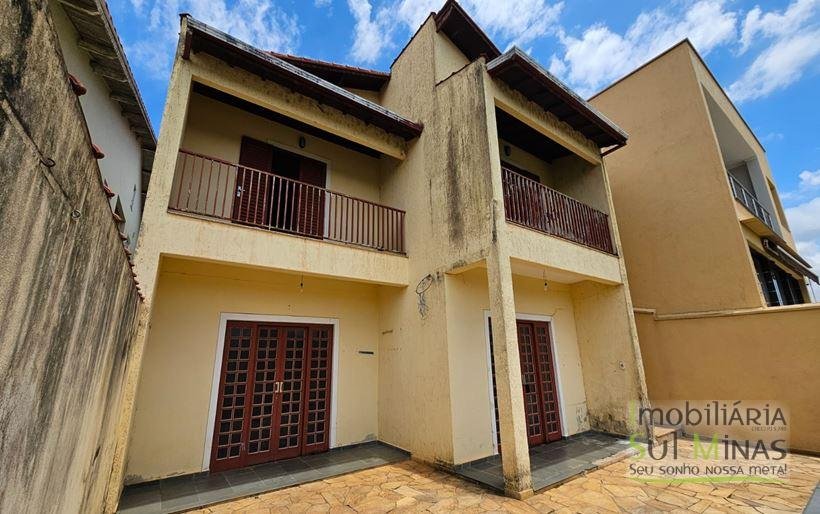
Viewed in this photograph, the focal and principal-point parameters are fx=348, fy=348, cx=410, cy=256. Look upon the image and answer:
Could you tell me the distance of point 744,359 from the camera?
7301 millimetres

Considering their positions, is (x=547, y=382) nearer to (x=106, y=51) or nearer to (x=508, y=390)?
(x=508, y=390)

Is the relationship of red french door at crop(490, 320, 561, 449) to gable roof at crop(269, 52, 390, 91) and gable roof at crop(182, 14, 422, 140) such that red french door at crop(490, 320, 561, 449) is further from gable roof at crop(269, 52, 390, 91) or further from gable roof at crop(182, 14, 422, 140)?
gable roof at crop(269, 52, 390, 91)

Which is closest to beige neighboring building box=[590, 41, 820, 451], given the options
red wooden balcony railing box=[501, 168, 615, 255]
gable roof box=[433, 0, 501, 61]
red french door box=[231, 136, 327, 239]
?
red wooden balcony railing box=[501, 168, 615, 255]

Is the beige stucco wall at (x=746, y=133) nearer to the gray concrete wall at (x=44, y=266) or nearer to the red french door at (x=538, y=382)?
the red french door at (x=538, y=382)

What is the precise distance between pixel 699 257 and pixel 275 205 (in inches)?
411

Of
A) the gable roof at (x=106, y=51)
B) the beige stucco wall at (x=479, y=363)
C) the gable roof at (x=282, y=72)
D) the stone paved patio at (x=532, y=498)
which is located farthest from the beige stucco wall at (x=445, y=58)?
the stone paved patio at (x=532, y=498)

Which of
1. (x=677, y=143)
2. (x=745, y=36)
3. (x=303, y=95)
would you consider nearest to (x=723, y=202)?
(x=677, y=143)

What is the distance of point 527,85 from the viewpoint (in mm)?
6891

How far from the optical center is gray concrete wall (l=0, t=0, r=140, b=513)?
48.0 inches

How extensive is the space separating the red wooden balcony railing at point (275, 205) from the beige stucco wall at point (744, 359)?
688cm

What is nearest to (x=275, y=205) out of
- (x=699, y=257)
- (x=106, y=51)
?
(x=106, y=51)

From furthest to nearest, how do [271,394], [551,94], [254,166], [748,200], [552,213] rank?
[748,200] < [552,213] < [254,166] < [551,94] < [271,394]

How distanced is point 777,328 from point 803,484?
321 centimetres

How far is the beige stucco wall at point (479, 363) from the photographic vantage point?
594cm
